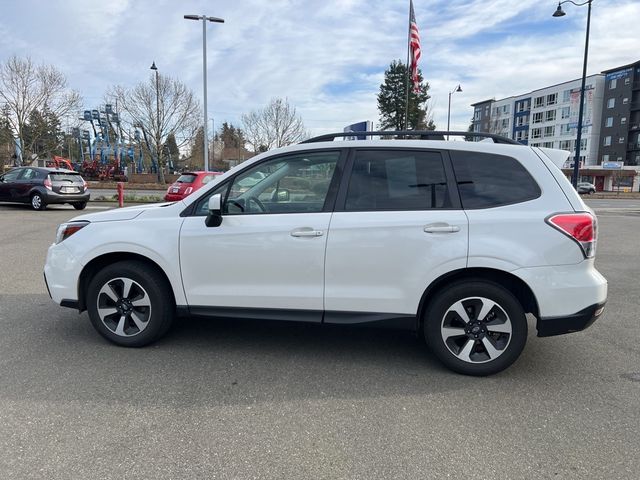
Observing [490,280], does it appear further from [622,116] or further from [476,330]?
[622,116]

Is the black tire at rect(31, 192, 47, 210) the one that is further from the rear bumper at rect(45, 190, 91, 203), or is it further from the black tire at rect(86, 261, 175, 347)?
the black tire at rect(86, 261, 175, 347)

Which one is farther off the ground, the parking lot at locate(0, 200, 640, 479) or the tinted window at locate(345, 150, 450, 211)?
the tinted window at locate(345, 150, 450, 211)

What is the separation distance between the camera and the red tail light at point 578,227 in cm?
341

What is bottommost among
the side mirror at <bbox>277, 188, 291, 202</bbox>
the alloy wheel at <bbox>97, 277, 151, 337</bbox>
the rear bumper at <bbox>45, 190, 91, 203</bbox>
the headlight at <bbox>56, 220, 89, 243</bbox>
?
the alloy wheel at <bbox>97, 277, 151, 337</bbox>

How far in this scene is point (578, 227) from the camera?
3418mm

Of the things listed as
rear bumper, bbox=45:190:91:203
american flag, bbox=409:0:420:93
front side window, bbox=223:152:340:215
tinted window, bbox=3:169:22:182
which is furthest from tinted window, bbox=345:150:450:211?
american flag, bbox=409:0:420:93

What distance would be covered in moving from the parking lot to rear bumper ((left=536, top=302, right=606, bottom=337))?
43cm

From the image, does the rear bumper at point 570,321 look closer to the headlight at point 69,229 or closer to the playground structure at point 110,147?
the headlight at point 69,229

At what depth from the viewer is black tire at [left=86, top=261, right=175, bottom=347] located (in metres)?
3.99

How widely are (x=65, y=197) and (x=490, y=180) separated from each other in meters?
16.4

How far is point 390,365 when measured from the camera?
12.7 ft

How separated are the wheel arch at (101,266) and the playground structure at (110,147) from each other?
3882 cm

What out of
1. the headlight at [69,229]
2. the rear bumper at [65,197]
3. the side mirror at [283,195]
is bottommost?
the rear bumper at [65,197]

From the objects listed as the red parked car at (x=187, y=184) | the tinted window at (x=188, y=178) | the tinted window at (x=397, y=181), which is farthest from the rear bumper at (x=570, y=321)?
the tinted window at (x=188, y=178)
